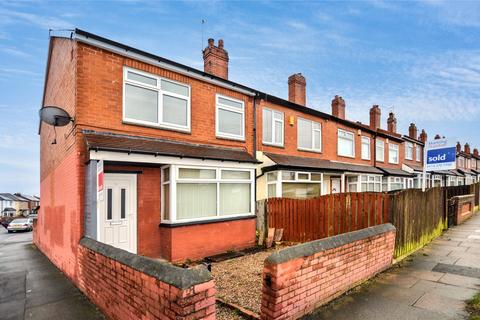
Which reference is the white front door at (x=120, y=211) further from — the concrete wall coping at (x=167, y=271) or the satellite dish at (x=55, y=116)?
the concrete wall coping at (x=167, y=271)

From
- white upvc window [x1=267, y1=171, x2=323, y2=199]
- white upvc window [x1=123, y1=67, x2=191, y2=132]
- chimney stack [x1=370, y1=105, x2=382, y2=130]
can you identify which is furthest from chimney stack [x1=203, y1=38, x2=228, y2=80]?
chimney stack [x1=370, y1=105, x2=382, y2=130]

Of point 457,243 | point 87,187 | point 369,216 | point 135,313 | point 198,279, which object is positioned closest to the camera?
point 198,279

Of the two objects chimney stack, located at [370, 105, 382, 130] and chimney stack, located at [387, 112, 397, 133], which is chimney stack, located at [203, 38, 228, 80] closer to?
chimney stack, located at [370, 105, 382, 130]

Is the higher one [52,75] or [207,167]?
[52,75]

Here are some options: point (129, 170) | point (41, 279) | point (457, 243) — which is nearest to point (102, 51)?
point (129, 170)

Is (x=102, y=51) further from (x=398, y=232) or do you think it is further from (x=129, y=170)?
(x=398, y=232)

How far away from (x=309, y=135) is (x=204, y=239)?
319 inches

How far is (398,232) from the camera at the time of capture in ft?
21.9

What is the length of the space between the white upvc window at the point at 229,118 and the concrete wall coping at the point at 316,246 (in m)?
5.50

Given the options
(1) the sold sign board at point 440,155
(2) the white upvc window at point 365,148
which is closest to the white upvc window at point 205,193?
(1) the sold sign board at point 440,155

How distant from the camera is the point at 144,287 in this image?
3301 millimetres

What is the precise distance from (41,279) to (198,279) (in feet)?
19.8

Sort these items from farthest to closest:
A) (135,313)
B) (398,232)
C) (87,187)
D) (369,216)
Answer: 1. (369,216)
2. (398,232)
3. (87,187)
4. (135,313)

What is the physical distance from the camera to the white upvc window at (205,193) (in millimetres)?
7402
